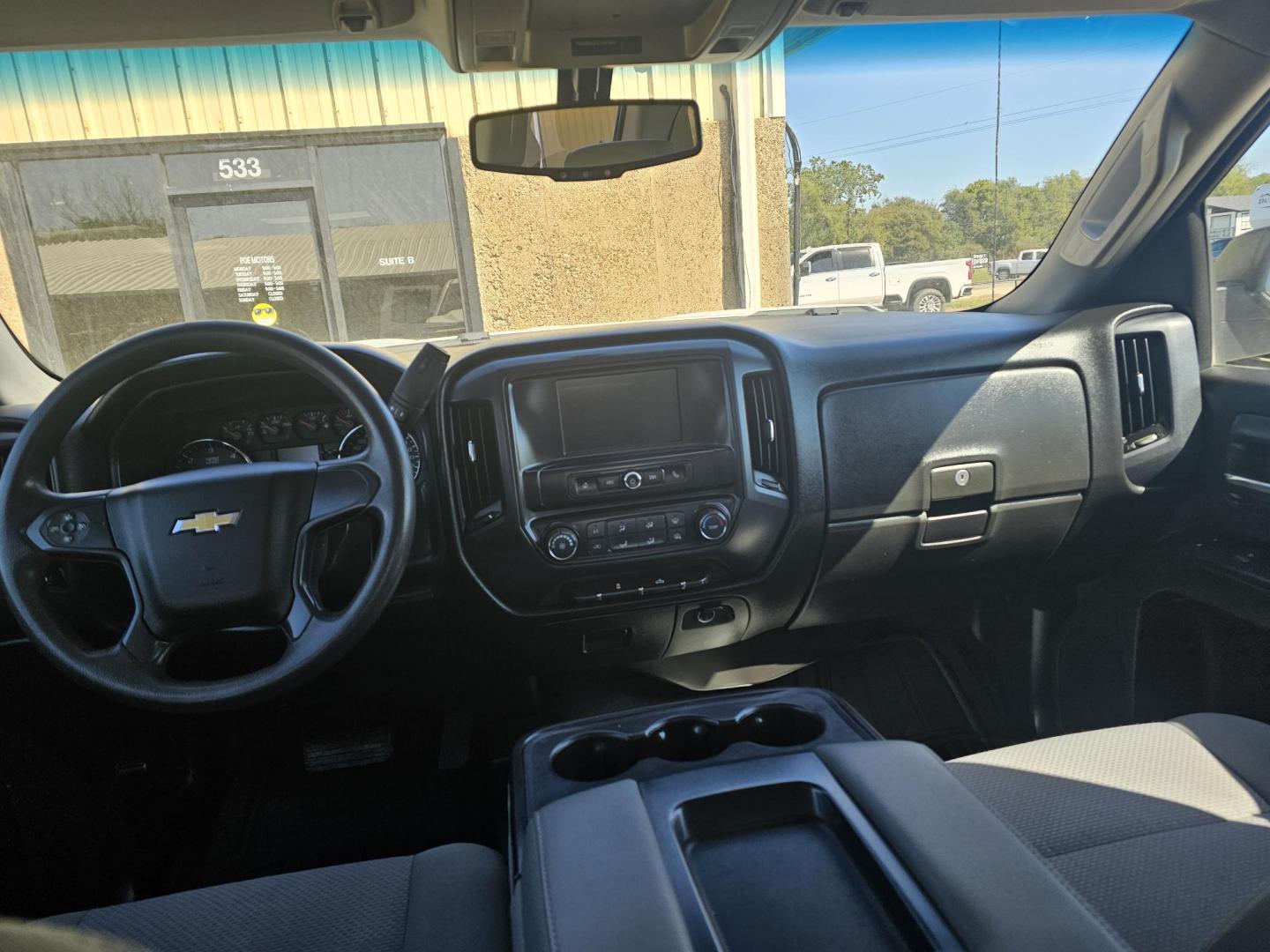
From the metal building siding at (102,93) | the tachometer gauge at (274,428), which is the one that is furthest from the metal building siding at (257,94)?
the tachometer gauge at (274,428)

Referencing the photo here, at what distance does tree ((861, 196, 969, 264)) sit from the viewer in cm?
293

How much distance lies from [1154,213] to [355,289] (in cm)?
382

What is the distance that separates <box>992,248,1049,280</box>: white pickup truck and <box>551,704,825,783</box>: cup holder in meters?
1.79

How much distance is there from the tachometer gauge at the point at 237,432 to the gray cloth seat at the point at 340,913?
0.96 m

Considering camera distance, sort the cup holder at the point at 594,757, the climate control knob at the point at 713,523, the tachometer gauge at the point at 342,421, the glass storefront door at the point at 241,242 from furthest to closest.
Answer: the glass storefront door at the point at 241,242
the climate control knob at the point at 713,523
the tachometer gauge at the point at 342,421
the cup holder at the point at 594,757

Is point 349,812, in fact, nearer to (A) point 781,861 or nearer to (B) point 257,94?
(A) point 781,861

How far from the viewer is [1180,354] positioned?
2.52 meters

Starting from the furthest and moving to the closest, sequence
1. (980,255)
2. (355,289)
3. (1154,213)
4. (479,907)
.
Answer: (355,289) < (980,255) < (1154,213) < (479,907)

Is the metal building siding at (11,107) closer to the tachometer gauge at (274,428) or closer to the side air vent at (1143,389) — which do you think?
the tachometer gauge at (274,428)

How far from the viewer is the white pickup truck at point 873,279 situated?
3025mm

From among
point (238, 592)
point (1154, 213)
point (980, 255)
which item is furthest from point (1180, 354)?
point (238, 592)

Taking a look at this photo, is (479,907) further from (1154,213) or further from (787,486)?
(1154,213)

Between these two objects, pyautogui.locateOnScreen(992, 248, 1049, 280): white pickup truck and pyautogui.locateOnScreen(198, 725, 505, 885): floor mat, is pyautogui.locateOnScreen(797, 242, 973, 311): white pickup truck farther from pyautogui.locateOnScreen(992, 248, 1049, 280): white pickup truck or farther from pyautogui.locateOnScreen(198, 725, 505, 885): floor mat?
pyautogui.locateOnScreen(198, 725, 505, 885): floor mat

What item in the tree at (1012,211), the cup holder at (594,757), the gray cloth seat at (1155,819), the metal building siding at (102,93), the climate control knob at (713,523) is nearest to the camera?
the gray cloth seat at (1155,819)
